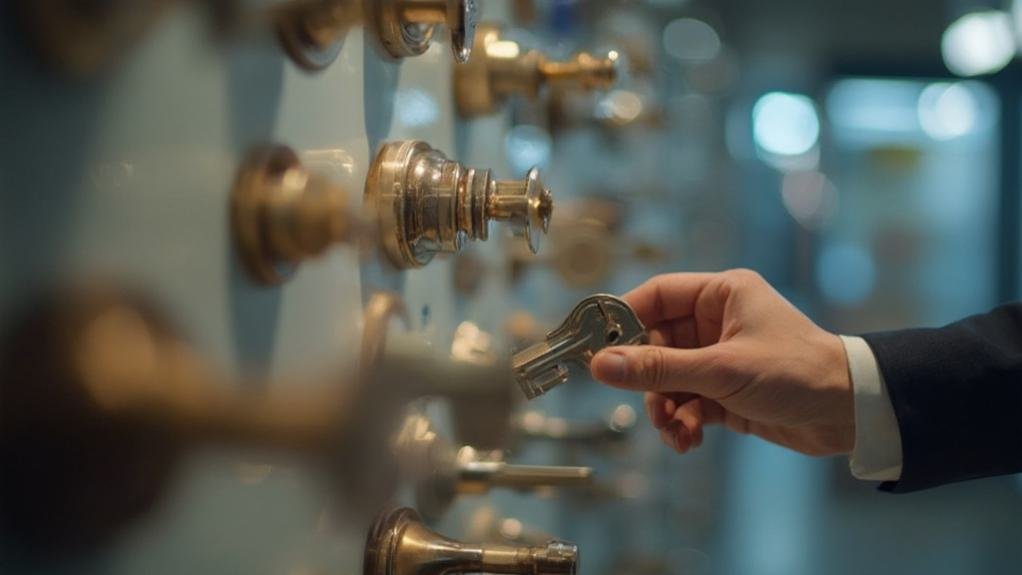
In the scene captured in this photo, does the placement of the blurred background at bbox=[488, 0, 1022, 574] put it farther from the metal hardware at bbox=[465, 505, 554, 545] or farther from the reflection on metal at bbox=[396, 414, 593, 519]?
the reflection on metal at bbox=[396, 414, 593, 519]

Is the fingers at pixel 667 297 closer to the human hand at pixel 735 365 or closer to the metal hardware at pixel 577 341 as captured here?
the human hand at pixel 735 365

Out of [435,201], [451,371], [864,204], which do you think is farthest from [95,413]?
[864,204]

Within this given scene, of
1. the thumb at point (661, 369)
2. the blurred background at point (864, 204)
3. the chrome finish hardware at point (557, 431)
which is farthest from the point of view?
the blurred background at point (864, 204)

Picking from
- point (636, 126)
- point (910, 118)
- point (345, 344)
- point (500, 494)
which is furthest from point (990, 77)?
point (345, 344)

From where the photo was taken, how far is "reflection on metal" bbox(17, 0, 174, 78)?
189mm

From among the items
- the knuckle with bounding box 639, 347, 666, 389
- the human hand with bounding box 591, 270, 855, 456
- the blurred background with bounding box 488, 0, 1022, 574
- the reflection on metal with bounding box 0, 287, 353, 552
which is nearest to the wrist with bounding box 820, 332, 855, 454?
the human hand with bounding box 591, 270, 855, 456

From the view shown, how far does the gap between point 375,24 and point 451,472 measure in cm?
23

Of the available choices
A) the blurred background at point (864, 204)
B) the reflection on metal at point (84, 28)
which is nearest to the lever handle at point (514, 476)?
the reflection on metal at point (84, 28)

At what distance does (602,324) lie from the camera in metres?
0.41

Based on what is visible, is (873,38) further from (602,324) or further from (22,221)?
(22,221)

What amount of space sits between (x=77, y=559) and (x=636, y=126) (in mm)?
927

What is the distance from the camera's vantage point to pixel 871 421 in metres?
0.51

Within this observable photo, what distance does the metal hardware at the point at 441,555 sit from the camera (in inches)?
15.5

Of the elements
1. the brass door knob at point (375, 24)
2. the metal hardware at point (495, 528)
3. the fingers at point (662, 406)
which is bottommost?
the metal hardware at point (495, 528)
